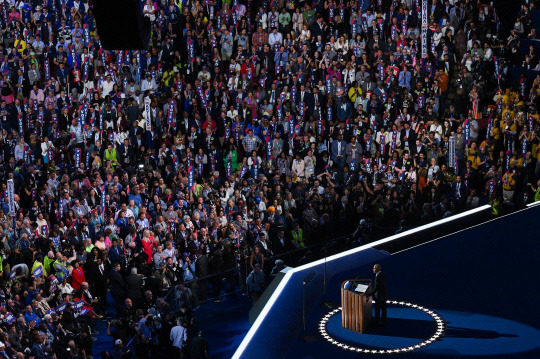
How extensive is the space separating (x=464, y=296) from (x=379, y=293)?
2.41 m

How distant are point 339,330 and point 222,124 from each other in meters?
9.35

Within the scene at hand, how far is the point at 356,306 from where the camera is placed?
14.0 meters

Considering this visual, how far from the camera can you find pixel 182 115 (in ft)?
74.7

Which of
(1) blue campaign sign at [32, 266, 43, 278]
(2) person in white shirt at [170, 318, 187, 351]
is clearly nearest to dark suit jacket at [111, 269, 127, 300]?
(1) blue campaign sign at [32, 266, 43, 278]

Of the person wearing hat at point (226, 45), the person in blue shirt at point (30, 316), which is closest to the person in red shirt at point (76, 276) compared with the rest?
the person in blue shirt at point (30, 316)

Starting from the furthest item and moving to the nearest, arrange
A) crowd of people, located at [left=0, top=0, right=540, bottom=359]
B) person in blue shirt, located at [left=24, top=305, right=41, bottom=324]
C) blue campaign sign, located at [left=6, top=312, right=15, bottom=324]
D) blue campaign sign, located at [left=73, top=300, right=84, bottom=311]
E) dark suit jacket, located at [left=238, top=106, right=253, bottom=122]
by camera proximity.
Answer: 1. dark suit jacket, located at [left=238, top=106, right=253, bottom=122]
2. crowd of people, located at [left=0, top=0, right=540, bottom=359]
3. blue campaign sign, located at [left=73, top=300, right=84, bottom=311]
4. person in blue shirt, located at [left=24, top=305, right=41, bottom=324]
5. blue campaign sign, located at [left=6, top=312, right=15, bottom=324]

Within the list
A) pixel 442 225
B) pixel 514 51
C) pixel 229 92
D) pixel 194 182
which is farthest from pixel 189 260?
pixel 514 51

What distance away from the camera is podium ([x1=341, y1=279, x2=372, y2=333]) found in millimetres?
13891

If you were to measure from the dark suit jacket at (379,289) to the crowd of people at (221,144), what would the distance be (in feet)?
10.7

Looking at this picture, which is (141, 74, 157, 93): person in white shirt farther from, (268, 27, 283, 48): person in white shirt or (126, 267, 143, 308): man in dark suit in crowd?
(126, 267, 143, 308): man in dark suit in crowd

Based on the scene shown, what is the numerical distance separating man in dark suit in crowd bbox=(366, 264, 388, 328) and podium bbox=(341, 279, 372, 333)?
0.35ft

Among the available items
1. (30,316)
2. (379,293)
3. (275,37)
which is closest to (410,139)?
(275,37)

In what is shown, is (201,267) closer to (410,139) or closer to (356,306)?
(356,306)

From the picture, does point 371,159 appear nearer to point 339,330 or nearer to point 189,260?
point 189,260
